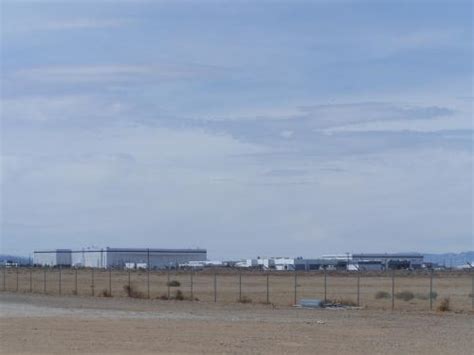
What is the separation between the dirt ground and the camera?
1012 inches

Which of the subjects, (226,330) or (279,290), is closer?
(226,330)

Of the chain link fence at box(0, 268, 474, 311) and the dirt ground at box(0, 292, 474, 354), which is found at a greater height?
the dirt ground at box(0, 292, 474, 354)

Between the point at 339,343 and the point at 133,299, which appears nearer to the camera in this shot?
the point at 339,343

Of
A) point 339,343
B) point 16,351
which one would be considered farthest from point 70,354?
point 339,343

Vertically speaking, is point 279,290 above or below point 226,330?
below

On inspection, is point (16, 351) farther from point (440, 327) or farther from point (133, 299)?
point (133, 299)

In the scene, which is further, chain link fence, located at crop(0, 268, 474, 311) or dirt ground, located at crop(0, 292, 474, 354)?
chain link fence, located at crop(0, 268, 474, 311)

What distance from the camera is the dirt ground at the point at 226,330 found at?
84.3 ft

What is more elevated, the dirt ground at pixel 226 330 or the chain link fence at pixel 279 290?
the dirt ground at pixel 226 330

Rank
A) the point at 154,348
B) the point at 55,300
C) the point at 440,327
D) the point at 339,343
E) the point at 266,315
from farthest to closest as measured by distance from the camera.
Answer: the point at 55,300 < the point at 266,315 < the point at 440,327 < the point at 339,343 < the point at 154,348

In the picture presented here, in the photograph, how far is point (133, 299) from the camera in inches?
2219

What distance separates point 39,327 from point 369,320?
1281 centimetres

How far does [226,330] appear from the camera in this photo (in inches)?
1242

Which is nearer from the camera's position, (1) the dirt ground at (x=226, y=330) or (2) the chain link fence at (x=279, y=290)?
(1) the dirt ground at (x=226, y=330)
